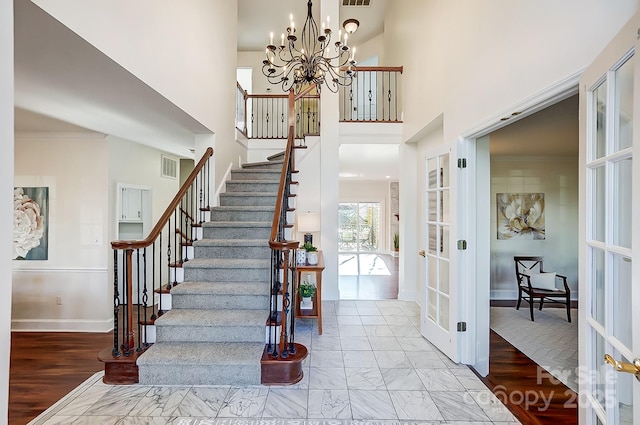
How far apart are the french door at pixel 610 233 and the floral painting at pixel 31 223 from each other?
227 inches

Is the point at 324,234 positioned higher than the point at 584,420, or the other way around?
the point at 324,234

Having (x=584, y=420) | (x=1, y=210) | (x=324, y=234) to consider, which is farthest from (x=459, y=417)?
(x=324, y=234)

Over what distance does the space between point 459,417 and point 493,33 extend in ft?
9.35

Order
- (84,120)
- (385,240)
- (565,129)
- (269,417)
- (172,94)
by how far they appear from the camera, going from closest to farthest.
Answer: (269,417)
(172,94)
(84,120)
(565,129)
(385,240)

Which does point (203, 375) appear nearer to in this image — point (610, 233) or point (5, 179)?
point (5, 179)

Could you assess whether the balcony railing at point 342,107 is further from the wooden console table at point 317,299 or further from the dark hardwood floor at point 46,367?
the dark hardwood floor at point 46,367

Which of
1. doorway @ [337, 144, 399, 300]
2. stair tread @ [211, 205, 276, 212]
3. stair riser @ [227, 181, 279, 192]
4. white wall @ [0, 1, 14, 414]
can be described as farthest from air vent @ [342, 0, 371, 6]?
white wall @ [0, 1, 14, 414]

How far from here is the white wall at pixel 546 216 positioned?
5.71 m

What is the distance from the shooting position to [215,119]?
14.0 ft

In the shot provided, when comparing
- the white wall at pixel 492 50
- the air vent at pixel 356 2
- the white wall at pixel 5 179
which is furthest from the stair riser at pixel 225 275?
the air vent at pixel 356 2

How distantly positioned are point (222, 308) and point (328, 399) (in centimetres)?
138

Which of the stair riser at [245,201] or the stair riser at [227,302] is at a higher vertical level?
the stair riser at [245,201]

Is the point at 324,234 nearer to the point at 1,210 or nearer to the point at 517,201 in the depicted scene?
the point at 517,201

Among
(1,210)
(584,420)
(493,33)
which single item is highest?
(493,33)
